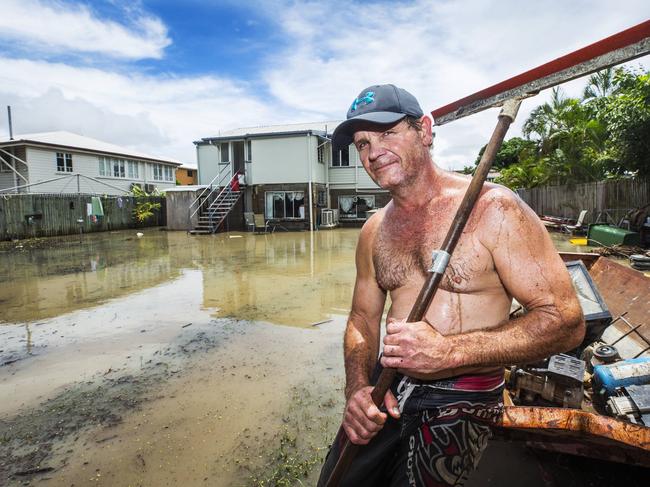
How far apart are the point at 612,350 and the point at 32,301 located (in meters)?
9.37

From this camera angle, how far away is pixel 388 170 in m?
2.03

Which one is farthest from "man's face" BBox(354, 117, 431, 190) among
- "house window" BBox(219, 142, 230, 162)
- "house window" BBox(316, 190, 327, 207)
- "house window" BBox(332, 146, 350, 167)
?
"house window" BBox(219, 142, 230, 162)

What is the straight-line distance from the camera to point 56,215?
19.5 metres

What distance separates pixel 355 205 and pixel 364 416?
22.9 meters

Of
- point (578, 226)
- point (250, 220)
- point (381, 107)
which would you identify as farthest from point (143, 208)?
point (381, 107)

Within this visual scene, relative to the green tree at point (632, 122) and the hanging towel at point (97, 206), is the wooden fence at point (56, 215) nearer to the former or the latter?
the hanging towel at point (97, 206)

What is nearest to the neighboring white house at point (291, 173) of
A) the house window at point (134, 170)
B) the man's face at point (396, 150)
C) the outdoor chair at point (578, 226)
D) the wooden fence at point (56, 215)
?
the wooden fence at point (56, 215)

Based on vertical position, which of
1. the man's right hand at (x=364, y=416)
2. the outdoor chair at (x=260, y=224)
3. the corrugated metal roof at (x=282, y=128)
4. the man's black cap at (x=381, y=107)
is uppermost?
the corrugated metal roof at (x=282, y=128)

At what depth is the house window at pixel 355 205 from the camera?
948 inches

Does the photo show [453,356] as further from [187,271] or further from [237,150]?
[237,150]

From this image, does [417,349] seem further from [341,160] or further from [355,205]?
[341,160]

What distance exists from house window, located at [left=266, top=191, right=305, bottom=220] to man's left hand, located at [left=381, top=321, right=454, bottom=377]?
21226 mm

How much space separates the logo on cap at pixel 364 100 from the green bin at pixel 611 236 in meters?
11.8

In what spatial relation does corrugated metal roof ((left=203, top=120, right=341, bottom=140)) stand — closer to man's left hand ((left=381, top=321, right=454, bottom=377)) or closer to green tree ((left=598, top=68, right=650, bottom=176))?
green tree ((left=598, top=68, right=650, bottom=176))
